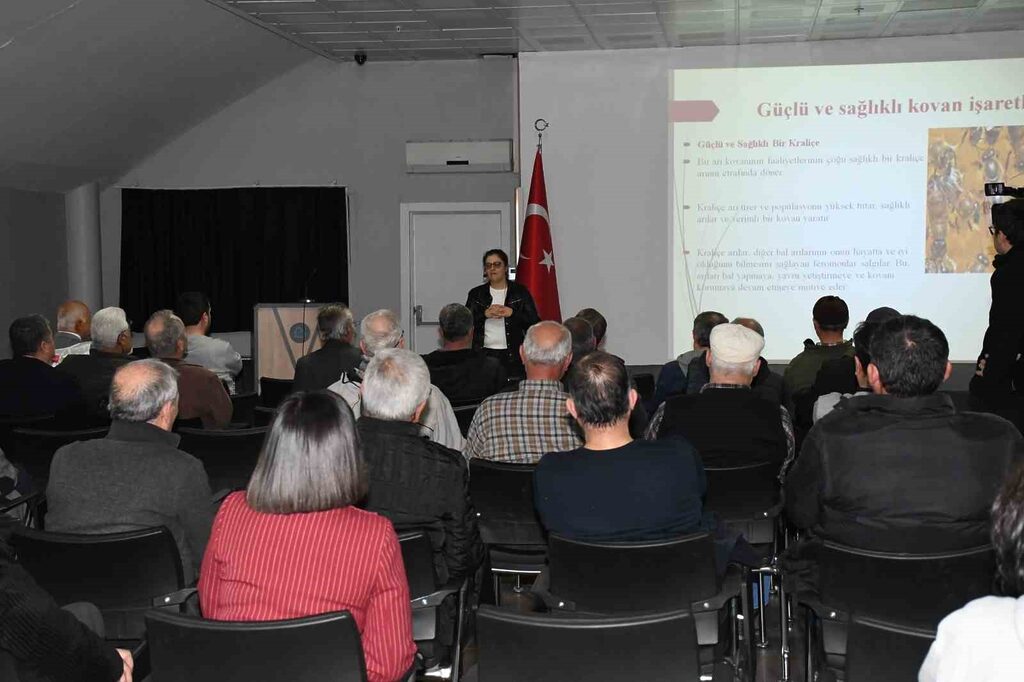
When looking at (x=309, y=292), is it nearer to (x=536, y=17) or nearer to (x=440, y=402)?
(x=536, y=17)

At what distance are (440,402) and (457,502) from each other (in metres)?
1.21

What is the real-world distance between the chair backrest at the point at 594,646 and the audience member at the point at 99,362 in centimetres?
334

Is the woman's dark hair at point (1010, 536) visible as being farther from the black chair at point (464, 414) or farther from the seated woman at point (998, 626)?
the black chair at point (464, 414)

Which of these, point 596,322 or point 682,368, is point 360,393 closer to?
point 682,368

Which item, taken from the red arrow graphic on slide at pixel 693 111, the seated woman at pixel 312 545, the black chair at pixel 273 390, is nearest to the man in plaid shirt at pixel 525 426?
the seated woman at pixel 312 545

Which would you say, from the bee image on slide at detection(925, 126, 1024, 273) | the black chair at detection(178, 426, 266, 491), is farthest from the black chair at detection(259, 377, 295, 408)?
the bee image on slide at detection(925, 126, 1024, 273)

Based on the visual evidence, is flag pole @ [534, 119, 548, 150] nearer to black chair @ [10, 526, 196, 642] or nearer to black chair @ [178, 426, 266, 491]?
black chair @ [178, 426, 266, 491]

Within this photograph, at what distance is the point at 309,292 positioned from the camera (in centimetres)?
960

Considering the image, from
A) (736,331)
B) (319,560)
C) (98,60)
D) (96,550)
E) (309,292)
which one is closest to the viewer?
(319,560)

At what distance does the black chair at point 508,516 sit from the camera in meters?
3.46

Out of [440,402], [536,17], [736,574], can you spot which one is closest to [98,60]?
[536,17]

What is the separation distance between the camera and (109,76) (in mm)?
7879

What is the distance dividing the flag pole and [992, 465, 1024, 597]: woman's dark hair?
7.12 m

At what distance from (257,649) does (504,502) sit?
1647 mm
